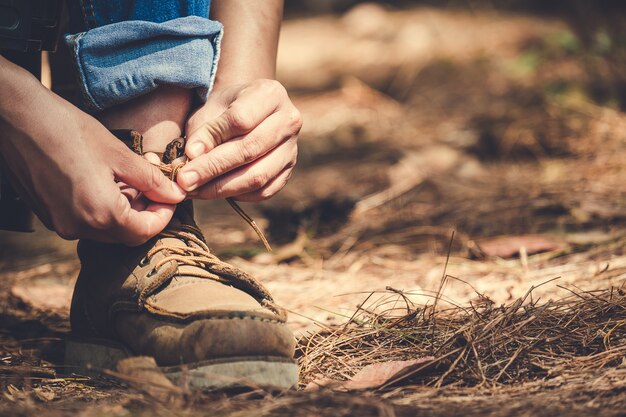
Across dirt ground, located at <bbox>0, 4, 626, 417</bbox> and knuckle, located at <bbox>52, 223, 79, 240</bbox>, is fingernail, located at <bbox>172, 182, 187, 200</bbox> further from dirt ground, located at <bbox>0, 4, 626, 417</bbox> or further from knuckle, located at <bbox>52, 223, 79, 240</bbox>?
dirt ground, located at <bbox>0, 4, 626, 417</bbox>

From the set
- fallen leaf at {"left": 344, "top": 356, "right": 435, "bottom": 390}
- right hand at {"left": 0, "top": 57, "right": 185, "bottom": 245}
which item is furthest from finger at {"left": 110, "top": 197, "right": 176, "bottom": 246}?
fallen leaf at {"left": 344, "top": 356, "right": 435, "bottom": 390}

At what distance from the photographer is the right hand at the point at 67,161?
1.08m

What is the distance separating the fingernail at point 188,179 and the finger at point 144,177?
2 cm

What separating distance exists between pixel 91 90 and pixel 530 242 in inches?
48.7

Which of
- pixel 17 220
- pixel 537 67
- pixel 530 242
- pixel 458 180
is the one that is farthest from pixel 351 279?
pixel 537 67

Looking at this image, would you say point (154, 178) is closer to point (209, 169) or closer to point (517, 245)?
point (209, 169)

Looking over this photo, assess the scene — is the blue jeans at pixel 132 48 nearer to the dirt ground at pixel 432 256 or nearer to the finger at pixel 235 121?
the finger at pixel 235 121

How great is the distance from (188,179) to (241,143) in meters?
0.12

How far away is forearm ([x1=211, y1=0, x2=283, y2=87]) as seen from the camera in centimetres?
143

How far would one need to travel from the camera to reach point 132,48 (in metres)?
1.26

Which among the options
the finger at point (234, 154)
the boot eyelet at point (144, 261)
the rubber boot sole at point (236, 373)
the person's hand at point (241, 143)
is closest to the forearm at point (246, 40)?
the person's hand at point (241, 143)

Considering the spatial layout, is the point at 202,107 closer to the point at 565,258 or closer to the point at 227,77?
the point at 227,77

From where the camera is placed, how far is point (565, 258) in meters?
1.77

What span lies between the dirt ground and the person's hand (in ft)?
1.03
